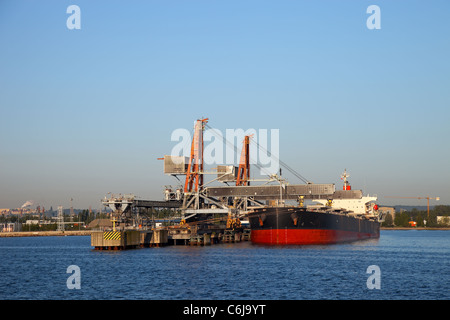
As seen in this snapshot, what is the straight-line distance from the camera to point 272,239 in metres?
80.4

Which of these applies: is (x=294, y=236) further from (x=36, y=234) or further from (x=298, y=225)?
(x=36, y=234)

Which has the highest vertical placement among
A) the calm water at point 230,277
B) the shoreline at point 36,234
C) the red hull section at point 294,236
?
the red hull section at point 294,236

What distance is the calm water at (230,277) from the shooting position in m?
36.9

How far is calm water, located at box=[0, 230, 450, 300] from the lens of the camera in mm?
36938

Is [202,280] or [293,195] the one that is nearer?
[202,280]

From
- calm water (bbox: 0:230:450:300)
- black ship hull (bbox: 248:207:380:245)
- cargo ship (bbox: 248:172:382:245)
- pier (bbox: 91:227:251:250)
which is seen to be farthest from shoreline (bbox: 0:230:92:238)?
calm water (bbox: 0:230:450:300)

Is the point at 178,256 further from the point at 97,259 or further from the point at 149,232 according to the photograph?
the point at 149,232

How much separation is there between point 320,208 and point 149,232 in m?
26.3

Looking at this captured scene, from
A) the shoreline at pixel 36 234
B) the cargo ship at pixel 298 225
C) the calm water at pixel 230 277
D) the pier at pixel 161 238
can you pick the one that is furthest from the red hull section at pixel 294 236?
the shoreline at pixel 36 234

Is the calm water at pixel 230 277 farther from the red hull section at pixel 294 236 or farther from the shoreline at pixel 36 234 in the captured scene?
the shoreline at pixel 36 234

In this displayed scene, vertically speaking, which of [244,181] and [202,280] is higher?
[244,181]
